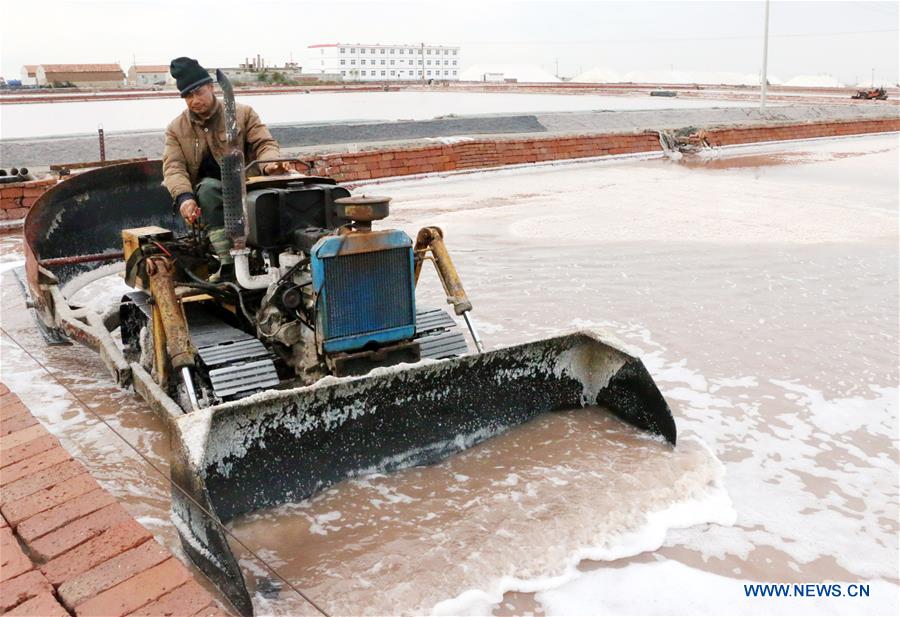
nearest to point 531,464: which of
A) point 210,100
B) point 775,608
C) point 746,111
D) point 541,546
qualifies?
point 541,546

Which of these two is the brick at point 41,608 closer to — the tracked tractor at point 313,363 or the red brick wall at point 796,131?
the tracked tractor at point 313,363

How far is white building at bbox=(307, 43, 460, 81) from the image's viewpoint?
4082 inches

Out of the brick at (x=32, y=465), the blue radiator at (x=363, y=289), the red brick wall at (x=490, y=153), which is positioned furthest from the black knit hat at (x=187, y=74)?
the red brick wall at (x=490, y=153)

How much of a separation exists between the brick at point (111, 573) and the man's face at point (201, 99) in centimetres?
281

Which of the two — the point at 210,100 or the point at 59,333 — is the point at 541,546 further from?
the point at 59,333

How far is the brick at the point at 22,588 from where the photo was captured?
2.50 metres

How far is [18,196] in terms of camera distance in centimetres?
1109

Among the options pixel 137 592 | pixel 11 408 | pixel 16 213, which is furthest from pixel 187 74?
pixel 16 213

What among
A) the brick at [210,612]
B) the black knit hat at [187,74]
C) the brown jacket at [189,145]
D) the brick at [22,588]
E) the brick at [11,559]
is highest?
the black knit hat at [187,74]

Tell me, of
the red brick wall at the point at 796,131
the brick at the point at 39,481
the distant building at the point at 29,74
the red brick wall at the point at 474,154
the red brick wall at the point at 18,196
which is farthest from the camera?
the distant building at the point at 29,74

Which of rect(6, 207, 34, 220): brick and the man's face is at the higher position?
the man's face

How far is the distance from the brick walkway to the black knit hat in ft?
7.42

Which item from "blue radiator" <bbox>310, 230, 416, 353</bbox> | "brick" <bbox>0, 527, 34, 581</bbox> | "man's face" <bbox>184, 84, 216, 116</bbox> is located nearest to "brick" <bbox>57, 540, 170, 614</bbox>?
"brick" <bbox>0, 527, 34, 581</bbox>

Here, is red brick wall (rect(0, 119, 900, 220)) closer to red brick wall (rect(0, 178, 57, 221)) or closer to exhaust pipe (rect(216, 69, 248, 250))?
red brick wall (rect(0, 178, 57, 221))
